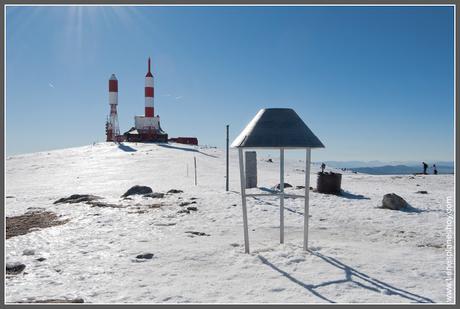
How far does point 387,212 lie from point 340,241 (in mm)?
4327

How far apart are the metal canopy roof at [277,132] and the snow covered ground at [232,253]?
2.31 meters

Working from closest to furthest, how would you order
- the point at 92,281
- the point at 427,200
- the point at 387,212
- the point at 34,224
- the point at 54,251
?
the point at 92,281 < the point at 54,251 < the point at 34,224 < the point at 387,212 < the point at 427,200

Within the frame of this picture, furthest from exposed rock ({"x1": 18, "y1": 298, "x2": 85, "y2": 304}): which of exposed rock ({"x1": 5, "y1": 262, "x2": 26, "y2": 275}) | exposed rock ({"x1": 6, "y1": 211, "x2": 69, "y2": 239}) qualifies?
exposed rock ({"x1": 6, "y1": 211, "x2": 69, "y2": 239})

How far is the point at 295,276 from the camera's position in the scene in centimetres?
694

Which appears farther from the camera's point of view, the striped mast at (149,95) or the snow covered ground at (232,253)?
the striped mast at (149,95)

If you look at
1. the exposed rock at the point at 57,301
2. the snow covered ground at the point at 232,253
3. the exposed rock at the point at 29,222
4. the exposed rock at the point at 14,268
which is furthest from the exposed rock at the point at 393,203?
the exposed rock at the point at 14,268

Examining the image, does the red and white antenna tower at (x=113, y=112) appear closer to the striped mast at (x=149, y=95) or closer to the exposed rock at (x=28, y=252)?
the striped mast at (x=149, y=95)

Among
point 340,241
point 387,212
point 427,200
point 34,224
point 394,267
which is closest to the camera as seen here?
point 394,267

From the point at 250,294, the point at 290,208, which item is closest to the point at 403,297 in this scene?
the point at 250,294

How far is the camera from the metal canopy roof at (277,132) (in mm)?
8102

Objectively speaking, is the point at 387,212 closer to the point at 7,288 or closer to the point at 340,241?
the point at 340,241

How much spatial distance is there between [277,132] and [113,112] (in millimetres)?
58096

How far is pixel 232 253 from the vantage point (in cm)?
836

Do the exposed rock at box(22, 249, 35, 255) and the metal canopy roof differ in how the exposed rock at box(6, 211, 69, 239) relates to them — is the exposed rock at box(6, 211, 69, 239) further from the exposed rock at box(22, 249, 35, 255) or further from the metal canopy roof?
the metal canopy roof
